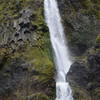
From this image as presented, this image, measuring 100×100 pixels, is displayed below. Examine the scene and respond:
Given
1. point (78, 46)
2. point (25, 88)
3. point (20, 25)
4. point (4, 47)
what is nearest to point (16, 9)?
point (20, 25)

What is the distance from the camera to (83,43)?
37.0 metres

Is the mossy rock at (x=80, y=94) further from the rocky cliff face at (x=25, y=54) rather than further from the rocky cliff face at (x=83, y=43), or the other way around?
the rocky cliff face at (x=25, y=54)

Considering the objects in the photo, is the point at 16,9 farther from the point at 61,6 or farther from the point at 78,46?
the point at 78,46

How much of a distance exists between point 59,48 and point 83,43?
3.76 meters

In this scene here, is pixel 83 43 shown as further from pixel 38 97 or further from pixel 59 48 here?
pixel 38 97

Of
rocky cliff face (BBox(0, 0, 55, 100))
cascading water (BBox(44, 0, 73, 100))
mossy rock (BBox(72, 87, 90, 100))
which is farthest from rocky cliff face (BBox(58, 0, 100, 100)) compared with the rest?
rocky cliff face (BBox(0, 0, 55, 100))

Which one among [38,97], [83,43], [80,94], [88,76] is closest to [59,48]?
[83,43]

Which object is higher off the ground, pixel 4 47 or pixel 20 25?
pixel 20 25

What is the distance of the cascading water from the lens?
27.6 metres

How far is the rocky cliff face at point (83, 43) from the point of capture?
27.2 meters

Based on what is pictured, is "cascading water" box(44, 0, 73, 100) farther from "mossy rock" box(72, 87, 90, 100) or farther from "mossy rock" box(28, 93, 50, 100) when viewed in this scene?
"mossy rock" box(28, 93, 50, 100)

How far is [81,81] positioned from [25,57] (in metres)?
7.90

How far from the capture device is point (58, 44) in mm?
36156

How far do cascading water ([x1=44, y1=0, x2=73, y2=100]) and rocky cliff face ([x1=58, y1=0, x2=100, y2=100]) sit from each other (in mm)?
774
